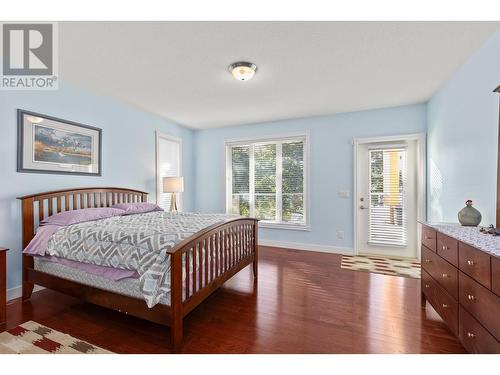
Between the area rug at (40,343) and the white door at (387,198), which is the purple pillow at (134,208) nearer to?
the area rug at (40,343)

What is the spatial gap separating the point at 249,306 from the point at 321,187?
2534 millimetres

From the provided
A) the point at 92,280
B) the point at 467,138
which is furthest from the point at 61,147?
the point at 467,138

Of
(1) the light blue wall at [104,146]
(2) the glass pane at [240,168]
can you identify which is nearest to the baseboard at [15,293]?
(1) the light blue wall at [104,146]

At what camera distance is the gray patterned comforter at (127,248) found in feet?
5.14

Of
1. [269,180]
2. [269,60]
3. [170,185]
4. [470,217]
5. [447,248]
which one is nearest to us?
[447,248]

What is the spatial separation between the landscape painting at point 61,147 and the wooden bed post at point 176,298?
2237 millimetres

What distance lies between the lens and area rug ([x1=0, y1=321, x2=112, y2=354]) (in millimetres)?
1560

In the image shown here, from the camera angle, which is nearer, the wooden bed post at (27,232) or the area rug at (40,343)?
the area rug at (40,343)

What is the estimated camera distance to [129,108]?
3572 mm

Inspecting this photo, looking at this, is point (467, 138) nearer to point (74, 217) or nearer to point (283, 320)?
point (283, 320)

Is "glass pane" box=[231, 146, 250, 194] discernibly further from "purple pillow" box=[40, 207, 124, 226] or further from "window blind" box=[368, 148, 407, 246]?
"purple pillow" box=[40, 207, 124, 226]

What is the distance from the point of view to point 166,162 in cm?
438

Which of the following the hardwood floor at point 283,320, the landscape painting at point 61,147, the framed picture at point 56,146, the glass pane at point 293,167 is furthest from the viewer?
the glass pane at point 293,167

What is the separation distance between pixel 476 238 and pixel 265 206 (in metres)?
3.32
